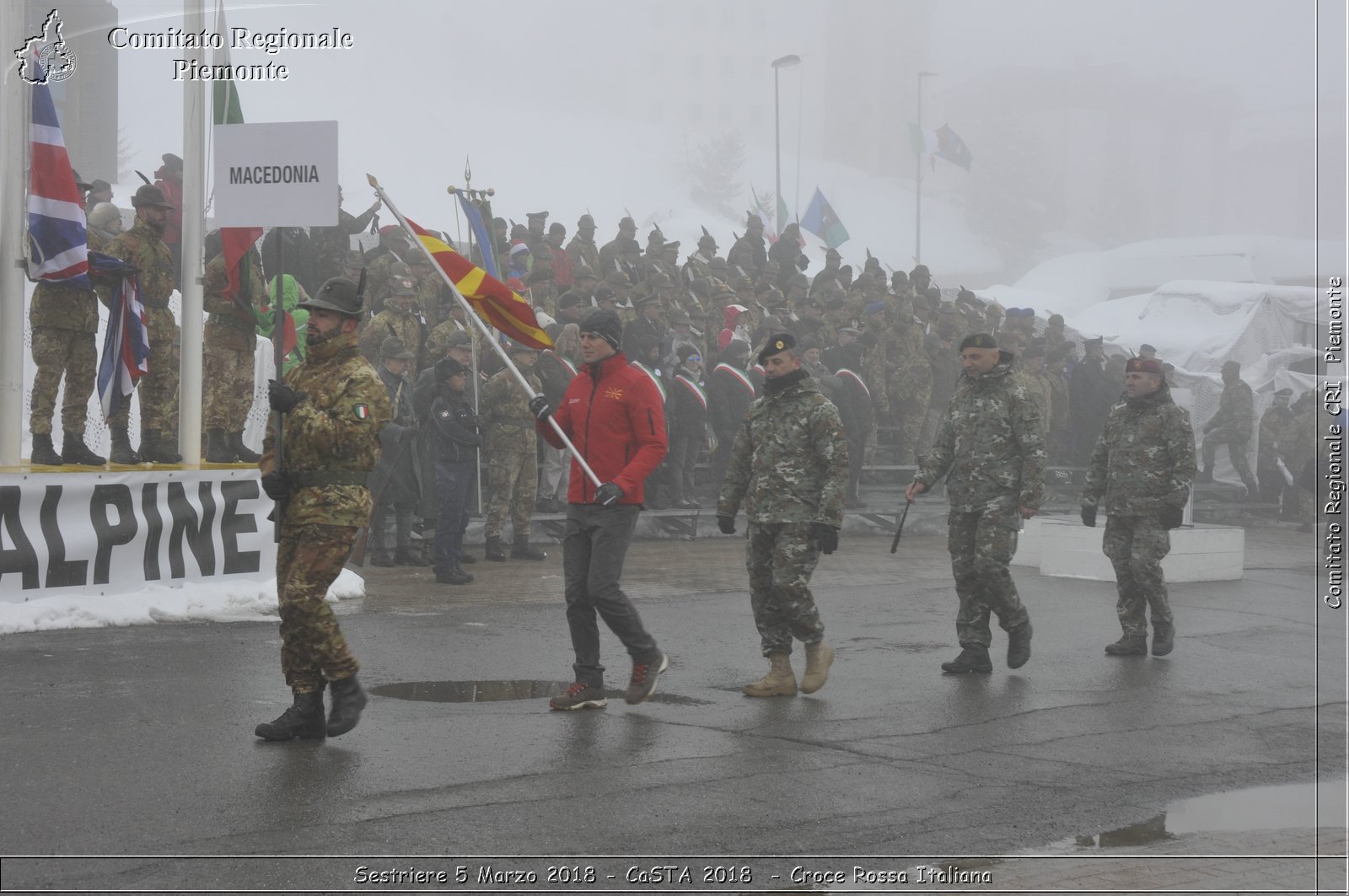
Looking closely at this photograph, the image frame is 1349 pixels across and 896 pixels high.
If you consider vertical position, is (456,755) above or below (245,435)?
below

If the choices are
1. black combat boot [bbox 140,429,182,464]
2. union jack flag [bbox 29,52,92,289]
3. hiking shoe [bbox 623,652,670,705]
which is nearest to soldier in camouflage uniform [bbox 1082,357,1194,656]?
hiking shoe [bbox 623,652,670,705]

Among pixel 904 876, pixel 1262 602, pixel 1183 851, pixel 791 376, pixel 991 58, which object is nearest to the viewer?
pixel 904 876

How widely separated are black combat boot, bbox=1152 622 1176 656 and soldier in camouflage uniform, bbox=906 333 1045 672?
4.62 ft

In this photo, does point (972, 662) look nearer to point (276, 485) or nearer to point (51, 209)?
point (276, 485)

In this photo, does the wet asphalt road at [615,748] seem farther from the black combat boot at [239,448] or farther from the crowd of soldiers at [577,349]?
the crowd of soldiers at [577,349]

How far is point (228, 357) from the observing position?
11805mm

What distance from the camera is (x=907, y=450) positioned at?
72.3 ft

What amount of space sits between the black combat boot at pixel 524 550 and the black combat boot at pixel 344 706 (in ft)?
26.8

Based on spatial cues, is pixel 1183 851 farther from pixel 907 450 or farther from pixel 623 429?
pixel 907 450

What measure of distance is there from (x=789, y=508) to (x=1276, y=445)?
64.9 ft

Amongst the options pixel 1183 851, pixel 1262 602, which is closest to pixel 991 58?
pixel 1262 602

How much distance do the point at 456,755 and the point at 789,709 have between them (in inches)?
85.9

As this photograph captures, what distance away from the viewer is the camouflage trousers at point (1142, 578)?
1034cm

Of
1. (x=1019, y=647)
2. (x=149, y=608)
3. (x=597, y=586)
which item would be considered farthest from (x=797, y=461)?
(x=149, y=608)
